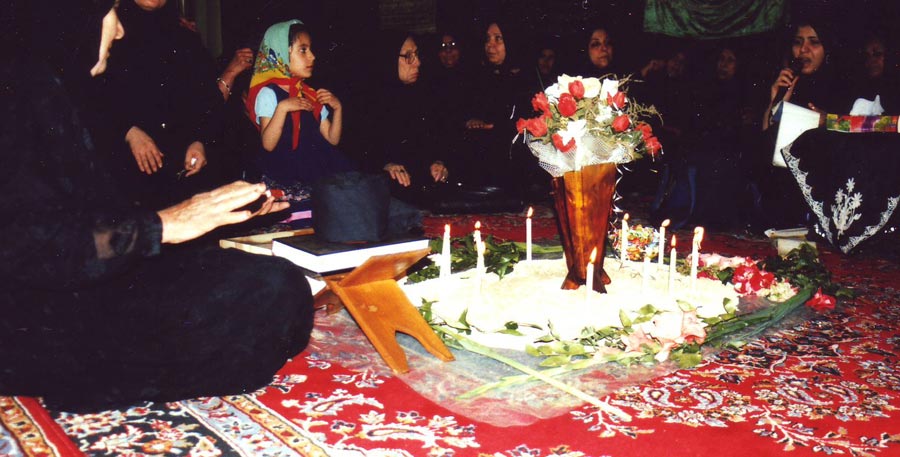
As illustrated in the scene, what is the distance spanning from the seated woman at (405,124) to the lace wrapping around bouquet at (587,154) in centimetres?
250

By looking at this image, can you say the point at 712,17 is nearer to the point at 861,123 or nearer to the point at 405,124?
the point at 861,123

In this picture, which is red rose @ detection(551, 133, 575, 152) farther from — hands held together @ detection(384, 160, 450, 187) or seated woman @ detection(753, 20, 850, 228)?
seated woman @ detection(753, 20, 850, 228)

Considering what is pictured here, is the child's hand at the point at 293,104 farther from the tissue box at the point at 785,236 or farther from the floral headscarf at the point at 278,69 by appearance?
the tissue box at the point at 785,236

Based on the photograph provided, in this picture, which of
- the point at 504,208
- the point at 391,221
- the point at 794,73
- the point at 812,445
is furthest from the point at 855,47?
the point at 812,445

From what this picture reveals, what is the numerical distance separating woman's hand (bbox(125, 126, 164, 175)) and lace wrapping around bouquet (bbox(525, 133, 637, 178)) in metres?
2.05

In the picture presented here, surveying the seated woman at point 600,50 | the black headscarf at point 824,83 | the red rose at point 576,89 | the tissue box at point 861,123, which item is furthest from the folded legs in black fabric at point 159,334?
the seated woman at point 600,50

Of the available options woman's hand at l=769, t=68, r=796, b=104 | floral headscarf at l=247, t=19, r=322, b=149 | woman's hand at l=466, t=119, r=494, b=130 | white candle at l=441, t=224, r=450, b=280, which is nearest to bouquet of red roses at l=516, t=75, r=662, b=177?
white candle at l=441, t=224, r=450, b=280

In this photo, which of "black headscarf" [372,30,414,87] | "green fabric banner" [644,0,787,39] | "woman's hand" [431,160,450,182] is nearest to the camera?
"woman's hand" [431,160,450,182]

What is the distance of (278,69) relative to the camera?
418 centimetres

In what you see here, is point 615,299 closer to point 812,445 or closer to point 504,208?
point 812,445

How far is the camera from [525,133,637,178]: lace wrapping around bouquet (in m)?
2.50

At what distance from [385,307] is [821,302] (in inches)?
A: 67.6

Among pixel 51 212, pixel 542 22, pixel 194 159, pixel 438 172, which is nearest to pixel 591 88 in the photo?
pixel 51 212

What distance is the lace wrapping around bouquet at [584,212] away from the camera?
8.27ft
